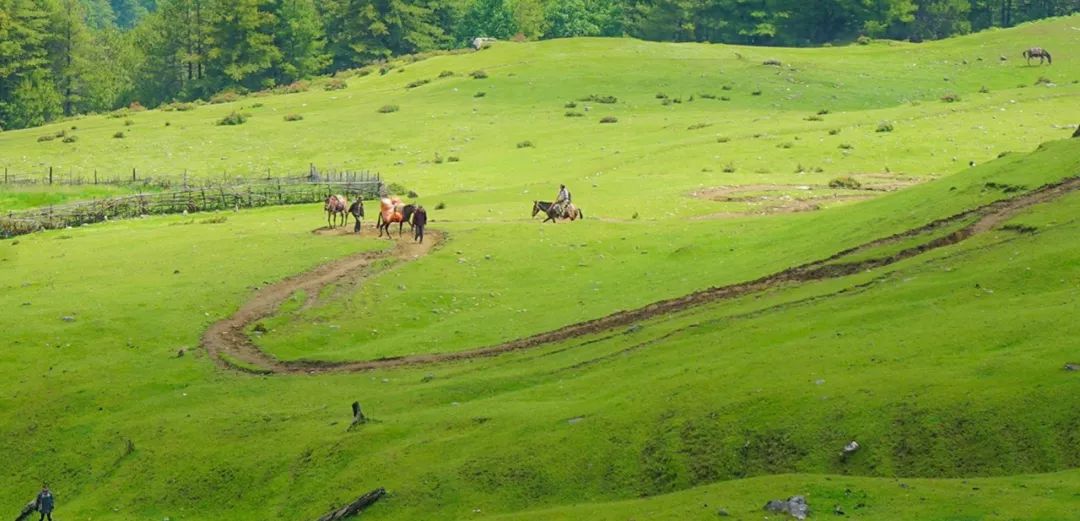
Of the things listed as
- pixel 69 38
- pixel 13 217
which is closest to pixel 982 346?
pixel 13 217

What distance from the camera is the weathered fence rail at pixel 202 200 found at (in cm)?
7200

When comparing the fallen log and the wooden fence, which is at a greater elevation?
the fallen log

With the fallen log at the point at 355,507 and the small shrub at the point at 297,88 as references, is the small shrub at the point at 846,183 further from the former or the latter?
the small shrub at the point at 297,88

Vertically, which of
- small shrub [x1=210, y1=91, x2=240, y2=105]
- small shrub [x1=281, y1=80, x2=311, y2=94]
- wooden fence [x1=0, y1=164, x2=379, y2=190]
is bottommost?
small shrub [x1=210, y1=91, x2=240, y2=105]

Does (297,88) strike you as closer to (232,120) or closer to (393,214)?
(232,120)

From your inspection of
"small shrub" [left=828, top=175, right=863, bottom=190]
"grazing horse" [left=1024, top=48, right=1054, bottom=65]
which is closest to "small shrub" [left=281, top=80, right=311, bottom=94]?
"grazing horse" [left=1024, top=48, right=1054, bottom=65]

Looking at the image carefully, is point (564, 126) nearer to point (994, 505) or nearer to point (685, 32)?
point (685, 32)

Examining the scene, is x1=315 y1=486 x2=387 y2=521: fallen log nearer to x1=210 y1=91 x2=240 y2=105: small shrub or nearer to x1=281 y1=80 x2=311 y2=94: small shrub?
x1=281 y1=80 x2=311 y2=94: small shrub

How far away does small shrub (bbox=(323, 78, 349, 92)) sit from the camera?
127m

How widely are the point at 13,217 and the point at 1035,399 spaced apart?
175 feet

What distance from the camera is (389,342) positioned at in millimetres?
46312

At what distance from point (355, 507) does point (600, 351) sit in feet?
35.5

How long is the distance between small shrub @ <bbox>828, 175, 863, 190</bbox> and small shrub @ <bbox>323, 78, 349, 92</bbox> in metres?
64.2

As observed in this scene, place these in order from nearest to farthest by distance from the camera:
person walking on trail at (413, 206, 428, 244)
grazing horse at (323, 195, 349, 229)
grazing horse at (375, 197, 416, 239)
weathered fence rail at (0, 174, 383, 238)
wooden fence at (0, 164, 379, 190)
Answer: person walking on trail at (413, 206, 428, 244) < grazing horse at (375, 197, 416, 239) < grazing horse at (323, 195, 349, 229) < weathered fence rail at (0, 174, 383, 238) < wooden fence at (0, 164, 379, 190)
